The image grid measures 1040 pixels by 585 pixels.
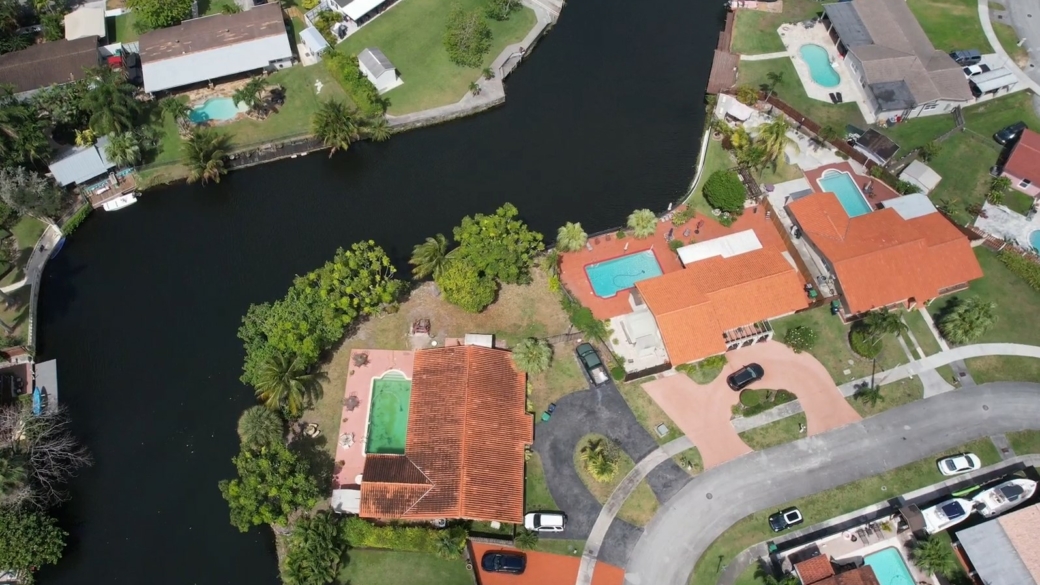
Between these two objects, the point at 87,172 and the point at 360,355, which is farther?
the point at 87,172

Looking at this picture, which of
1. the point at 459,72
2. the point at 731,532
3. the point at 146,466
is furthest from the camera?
the point at 459,72

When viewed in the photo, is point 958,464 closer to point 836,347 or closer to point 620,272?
point 836,347

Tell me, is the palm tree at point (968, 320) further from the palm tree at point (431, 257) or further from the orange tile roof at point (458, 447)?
the palm tree at point (431, 257)

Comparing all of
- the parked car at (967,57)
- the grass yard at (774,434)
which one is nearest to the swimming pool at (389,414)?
the grass yard at (774,434)

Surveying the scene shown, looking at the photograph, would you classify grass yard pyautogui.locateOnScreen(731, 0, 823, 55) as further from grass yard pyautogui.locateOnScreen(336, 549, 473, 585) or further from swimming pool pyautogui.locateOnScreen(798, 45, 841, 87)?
grass yard pyautogui.locateOnScreen(336, 549, 473, 585)

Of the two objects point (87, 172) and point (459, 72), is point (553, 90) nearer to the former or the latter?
point (459, 72)

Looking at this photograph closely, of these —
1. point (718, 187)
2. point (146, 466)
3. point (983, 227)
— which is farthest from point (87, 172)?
point (983, 227)
